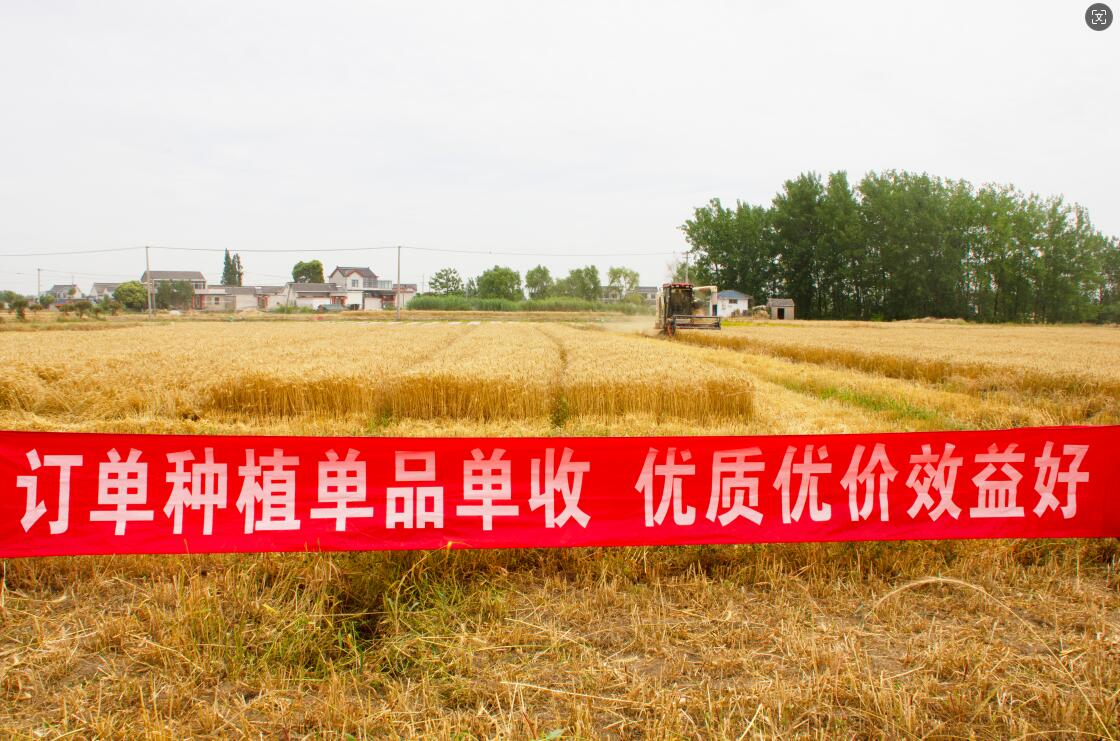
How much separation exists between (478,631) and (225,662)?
4.19ft

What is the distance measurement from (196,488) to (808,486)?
394cm

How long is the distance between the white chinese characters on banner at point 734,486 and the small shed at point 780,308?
73059 millimetres

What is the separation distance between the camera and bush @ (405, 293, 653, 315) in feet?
204

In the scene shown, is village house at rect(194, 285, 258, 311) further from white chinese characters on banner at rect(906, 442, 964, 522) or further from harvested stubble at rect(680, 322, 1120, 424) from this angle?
white chinese characters on banner at rect(906, 442, 964, 522)

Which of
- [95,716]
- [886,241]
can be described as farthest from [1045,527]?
[886,241]

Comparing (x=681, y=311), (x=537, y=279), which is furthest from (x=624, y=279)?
(x=681, y=311)

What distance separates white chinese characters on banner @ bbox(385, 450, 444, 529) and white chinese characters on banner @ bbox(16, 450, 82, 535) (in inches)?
75.6

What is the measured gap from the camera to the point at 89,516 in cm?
403

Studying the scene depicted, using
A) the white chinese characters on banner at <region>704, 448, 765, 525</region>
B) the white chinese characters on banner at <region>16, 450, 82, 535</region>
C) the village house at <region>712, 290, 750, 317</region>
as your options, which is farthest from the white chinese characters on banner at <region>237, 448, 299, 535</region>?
the village house at <region>712, 290, 750, 317</region>

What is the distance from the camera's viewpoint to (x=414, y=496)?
13.6ft

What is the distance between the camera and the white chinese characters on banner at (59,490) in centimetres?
401

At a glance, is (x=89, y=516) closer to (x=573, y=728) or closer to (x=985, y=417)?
(x=573, y=728)

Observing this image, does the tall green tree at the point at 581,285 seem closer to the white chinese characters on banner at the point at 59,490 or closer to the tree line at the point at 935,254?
the tree line at the point at 935,254

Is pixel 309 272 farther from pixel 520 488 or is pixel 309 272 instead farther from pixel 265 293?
pixel 520 488
